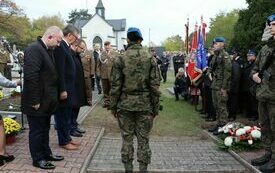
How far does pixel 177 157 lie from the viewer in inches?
295

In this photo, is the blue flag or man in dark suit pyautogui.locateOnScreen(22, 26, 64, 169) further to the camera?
the blue flag

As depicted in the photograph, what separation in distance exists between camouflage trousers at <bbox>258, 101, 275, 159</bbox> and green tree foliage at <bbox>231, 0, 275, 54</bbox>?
192 inches

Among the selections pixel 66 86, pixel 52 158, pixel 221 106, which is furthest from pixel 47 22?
pixel 52 158

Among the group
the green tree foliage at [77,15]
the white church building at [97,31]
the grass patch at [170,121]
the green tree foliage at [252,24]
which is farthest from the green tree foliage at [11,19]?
the green tree foliage at [77,15]

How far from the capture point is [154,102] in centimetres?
611

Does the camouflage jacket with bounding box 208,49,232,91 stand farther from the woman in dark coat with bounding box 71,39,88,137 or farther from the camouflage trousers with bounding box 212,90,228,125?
the woman in dark coat with bounding box 71,39,88,137

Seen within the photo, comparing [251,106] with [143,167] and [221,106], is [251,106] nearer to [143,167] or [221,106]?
[221,106]

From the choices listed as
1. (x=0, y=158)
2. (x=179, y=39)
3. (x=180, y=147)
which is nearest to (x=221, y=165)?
(x=180, y=147)

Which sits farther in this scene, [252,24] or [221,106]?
[252,24]

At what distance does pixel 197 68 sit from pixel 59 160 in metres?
7.31

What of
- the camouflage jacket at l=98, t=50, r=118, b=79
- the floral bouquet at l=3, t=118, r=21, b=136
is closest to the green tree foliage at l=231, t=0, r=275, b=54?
the camouflage jacket at l=98, t=50, r=118, b=79

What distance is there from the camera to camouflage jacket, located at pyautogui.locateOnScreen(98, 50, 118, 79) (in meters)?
13.5

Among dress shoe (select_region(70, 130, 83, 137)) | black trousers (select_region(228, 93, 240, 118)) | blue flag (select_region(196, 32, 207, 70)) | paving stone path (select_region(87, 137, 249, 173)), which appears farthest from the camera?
blue flag (select_region(196, 32, 207, 70))

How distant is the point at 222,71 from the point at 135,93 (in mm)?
3917
